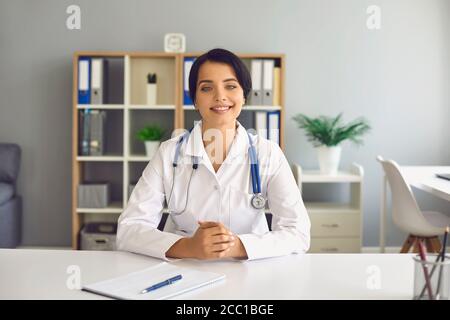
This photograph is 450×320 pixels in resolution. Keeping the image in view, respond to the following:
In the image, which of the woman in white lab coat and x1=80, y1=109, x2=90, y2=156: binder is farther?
x1=80, y1=109, x2=90, y2=156: binder

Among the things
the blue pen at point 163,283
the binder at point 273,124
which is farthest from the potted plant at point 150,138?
the blue pen at point 163,283

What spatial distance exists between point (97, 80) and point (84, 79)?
0.08 metres

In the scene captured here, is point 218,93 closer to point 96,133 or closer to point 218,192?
point 218,192

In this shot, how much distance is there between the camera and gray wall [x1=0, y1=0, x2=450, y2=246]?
3.97m

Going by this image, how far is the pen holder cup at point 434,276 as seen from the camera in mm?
1062

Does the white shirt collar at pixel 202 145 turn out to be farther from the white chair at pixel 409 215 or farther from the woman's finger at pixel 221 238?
the white chair at pixel 409 215

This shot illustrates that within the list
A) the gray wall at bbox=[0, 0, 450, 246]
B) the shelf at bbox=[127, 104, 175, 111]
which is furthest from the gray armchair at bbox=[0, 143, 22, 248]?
the shelf at bbox=[127, 104, 175, 111]

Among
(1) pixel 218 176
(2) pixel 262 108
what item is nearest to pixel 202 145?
(1) pixel 218 176

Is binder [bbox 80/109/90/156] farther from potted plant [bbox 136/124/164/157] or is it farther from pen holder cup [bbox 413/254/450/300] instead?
pen holder cup [bbox 413/254/450/300]

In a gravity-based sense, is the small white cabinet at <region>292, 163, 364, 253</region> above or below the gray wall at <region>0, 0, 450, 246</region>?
below

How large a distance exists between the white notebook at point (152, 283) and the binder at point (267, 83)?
247 centimetres

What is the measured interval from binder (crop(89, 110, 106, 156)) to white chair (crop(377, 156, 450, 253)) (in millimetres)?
1774

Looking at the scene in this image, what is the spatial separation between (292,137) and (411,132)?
0.84 m

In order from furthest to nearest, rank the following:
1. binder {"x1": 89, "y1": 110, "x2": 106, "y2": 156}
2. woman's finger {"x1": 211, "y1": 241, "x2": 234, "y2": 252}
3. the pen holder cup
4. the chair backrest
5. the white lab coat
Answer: binder {"x1": 89, "y1": 110, "x2": 106, "y2": 156}
the chair backrest
the white lab coat
woman's finger {"x1": 211, "y1": 241, "x2": 234, "y2": 252}
the pen holder cup
